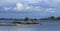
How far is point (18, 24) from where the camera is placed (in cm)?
7719

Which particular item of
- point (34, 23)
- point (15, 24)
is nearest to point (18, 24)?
point (15, 24)

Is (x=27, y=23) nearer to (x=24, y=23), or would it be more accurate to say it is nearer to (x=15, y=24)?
(x=24, y=23)

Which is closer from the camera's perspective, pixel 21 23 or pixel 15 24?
pixel 15 24

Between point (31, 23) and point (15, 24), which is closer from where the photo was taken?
point (15, 24)

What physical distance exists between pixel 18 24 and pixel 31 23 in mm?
5866

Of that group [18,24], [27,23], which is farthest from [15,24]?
[27,23]

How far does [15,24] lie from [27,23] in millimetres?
8319

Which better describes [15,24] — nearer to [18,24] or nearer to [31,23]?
[18,24]

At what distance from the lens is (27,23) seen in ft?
268

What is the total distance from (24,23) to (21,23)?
1483 millimetres

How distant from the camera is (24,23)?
8112 cm

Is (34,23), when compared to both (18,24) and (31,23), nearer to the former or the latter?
(31,23)

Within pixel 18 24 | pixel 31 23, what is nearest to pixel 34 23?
pixel 31 23

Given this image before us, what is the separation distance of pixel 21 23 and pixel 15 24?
5984 mm
